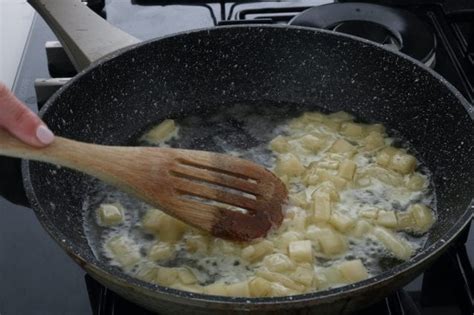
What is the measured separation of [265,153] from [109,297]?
453 millimetres

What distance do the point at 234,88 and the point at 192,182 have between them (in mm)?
462

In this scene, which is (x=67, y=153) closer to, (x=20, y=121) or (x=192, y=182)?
(x=20, y=121)

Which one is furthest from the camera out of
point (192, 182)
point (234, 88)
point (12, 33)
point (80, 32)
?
point (12, 33)

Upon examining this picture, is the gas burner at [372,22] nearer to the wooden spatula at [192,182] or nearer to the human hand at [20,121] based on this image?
the wooden spatula at [192,182]

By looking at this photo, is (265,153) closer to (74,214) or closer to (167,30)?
(74,214)

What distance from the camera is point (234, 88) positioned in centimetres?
148

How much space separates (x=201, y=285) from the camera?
1.02m

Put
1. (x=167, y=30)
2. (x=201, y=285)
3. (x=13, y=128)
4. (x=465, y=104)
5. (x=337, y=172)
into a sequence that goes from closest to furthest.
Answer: (x=13, y=128)
(x=201, y=285)
(x=465, y=104)
(x=337, y=172)
(x=167, y=30)

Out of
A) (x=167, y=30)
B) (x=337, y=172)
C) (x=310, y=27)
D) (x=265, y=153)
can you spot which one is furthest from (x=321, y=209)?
(x=167, y=30)

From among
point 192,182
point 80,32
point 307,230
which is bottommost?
point 307,230

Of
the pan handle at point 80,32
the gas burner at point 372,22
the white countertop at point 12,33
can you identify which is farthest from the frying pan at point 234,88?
the white countertop at point 12,33

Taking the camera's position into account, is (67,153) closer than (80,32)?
Yes

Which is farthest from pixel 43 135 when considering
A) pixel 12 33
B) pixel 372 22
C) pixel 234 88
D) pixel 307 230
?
pixel 12 33

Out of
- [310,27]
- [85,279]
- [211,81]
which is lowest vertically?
[85,279]
